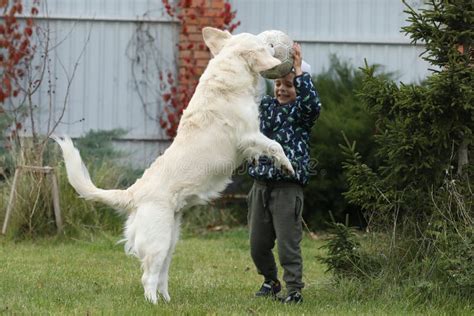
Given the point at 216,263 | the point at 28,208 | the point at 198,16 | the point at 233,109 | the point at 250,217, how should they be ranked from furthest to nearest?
the point at 198,16
the point at 28,208
the point at 216,263
the point at 250,217
the point at 233,109

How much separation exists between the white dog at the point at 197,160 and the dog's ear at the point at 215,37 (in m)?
0.12

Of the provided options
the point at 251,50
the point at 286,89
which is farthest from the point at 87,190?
the point at 286,89

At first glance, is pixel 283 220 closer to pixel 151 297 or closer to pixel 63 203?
pixel 151 297

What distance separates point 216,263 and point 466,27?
356 centimetres

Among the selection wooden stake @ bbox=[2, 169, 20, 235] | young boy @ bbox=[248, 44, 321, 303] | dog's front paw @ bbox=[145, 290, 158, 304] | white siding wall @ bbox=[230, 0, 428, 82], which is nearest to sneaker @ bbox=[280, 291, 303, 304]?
young boy @ bbox=[248, 44, 321, 303]

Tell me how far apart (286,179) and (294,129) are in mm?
384

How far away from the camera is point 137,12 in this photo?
11852 mm

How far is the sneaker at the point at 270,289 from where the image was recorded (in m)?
6.52

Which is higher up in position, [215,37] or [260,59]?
[215,37]

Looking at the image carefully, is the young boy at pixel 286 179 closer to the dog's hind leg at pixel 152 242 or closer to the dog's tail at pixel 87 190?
the dog's hind leg at pixel 152 242

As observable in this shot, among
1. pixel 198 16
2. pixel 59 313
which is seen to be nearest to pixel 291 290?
pixel 59 313

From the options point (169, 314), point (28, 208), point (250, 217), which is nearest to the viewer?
point (169, 314)

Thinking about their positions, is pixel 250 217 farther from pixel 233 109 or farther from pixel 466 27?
pixel 466 27

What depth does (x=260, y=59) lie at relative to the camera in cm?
600
